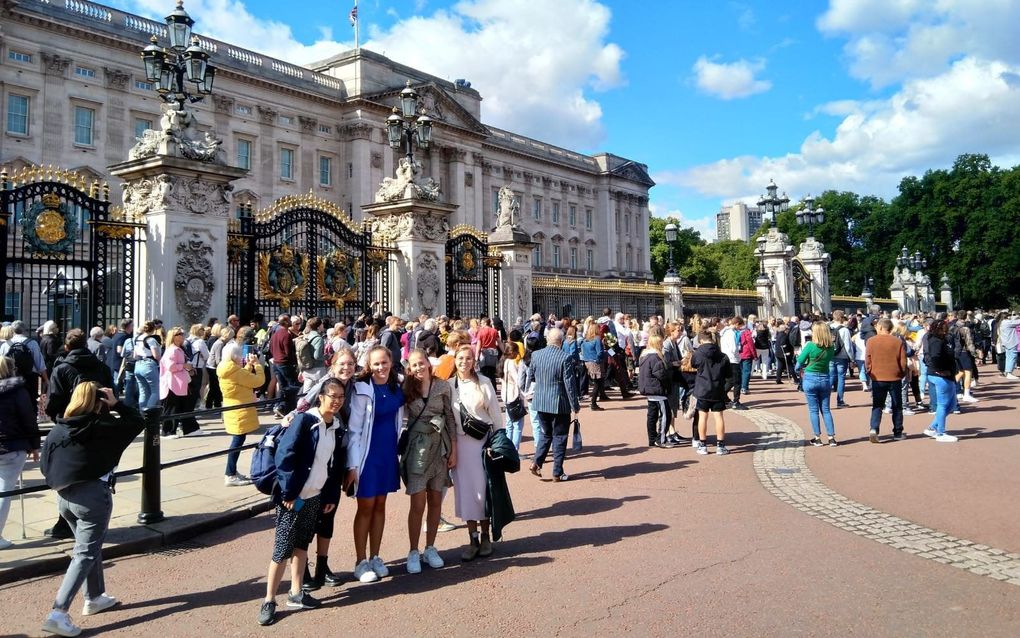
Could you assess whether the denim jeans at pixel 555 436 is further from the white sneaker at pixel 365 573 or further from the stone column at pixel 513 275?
the stone column at pixel 513 275

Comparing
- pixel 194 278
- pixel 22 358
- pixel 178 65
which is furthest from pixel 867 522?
pixel 178 65

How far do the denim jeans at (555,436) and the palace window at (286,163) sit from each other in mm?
40703

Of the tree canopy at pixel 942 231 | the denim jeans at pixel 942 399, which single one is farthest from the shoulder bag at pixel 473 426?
the tree canopy at pixel 942 231

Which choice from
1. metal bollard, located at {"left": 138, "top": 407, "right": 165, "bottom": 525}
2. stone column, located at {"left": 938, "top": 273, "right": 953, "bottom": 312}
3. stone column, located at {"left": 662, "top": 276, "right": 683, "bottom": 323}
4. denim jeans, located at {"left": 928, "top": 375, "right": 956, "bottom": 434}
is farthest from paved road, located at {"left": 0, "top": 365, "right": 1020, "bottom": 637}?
stone column, located at {"left": 938, "top": 273, "right": 953, "bottom": 312}

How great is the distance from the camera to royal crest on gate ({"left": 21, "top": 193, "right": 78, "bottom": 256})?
1112 cm

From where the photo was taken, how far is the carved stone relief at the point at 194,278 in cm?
1220

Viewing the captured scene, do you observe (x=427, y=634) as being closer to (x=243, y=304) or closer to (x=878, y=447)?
(x=878, y=447)

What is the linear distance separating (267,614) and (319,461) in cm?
98

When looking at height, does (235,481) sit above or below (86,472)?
below

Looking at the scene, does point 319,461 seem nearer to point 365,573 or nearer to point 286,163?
point 365,573

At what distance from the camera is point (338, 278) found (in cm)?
1584

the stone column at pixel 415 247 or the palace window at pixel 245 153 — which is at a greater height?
the palace window at pixel 245 153

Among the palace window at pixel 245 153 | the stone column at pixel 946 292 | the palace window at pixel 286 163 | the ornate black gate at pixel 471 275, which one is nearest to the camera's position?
the ornate black gate at pixel 471 275

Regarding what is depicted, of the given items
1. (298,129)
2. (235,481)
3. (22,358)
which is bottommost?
(235,481)
